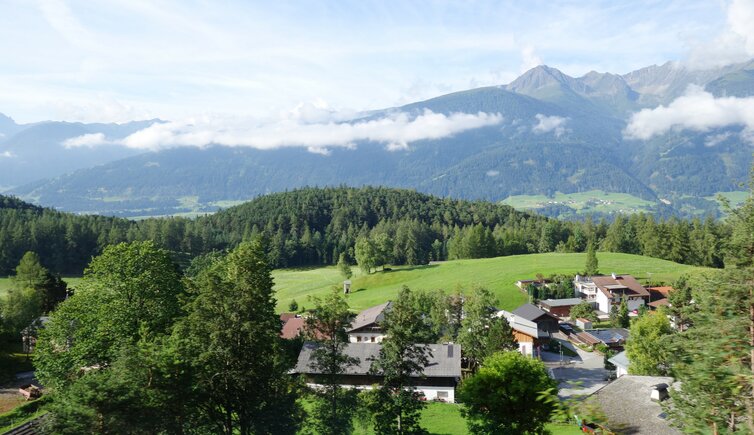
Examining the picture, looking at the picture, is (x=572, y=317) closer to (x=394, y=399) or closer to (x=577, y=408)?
(x=394, y=399)

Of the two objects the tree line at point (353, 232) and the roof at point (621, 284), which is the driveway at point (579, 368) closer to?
the roof at point (621, 284)

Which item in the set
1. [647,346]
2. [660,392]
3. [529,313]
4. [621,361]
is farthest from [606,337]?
[660,392]

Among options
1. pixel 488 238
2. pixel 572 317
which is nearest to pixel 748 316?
pixel 572 317

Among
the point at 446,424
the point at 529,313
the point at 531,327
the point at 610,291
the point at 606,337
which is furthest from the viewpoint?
the point at 610,291

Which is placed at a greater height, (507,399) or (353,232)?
(353,232)

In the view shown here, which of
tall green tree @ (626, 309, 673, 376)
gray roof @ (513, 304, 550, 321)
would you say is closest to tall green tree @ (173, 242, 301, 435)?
tall green tree @ (626, 309, 673, 376)

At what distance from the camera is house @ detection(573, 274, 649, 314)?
275 feet

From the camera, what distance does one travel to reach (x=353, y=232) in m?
166

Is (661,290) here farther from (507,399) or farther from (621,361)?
(507,399)

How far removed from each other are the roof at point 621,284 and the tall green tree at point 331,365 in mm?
68445

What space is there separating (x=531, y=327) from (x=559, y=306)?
771 inches

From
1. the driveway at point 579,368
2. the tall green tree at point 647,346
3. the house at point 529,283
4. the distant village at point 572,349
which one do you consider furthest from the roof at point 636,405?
the house at point 529,283

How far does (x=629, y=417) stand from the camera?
1346 inches

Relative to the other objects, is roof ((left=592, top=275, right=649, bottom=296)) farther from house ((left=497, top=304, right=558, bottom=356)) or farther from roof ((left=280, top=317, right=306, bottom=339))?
roof ((left=280, top=317, right=306, bottom=339))
